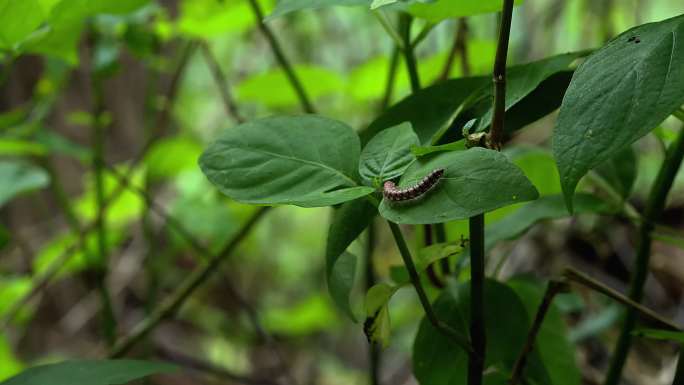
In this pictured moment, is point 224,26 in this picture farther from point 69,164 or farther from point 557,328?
point 69,164

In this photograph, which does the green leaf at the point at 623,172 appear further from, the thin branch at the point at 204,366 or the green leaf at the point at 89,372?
the thin branch at the point at 204,366

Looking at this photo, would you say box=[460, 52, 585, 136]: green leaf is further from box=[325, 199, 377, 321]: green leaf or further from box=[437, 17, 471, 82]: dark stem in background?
box=[437, 17, 471, 82]: dark stem in background

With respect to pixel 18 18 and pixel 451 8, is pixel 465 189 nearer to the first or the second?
pixel 451 8

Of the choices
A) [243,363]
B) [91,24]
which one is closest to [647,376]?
[91,24]

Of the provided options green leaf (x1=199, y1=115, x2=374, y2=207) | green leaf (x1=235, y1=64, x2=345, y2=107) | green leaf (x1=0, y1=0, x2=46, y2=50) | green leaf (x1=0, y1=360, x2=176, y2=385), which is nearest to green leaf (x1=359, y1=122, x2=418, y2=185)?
green leaf (x1=199, y1=115, x2=374, y2=207)

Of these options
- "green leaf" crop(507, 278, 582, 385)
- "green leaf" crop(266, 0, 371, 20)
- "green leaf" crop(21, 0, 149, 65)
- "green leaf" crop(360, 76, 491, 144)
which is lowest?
"green leaf" crop(507, 278, 582, 385)

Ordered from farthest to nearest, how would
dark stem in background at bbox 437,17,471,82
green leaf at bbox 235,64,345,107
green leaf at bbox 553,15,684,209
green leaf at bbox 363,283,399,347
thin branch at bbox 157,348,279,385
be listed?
thin branch at bbox 157,348,279,385 → green leaf at bbox 235,64,345,107 → dark stem in background at bbox 437,17,471,82 → green leaf at bbox 363,283,399,347 → green leaf at bbox 553,15,684,209
